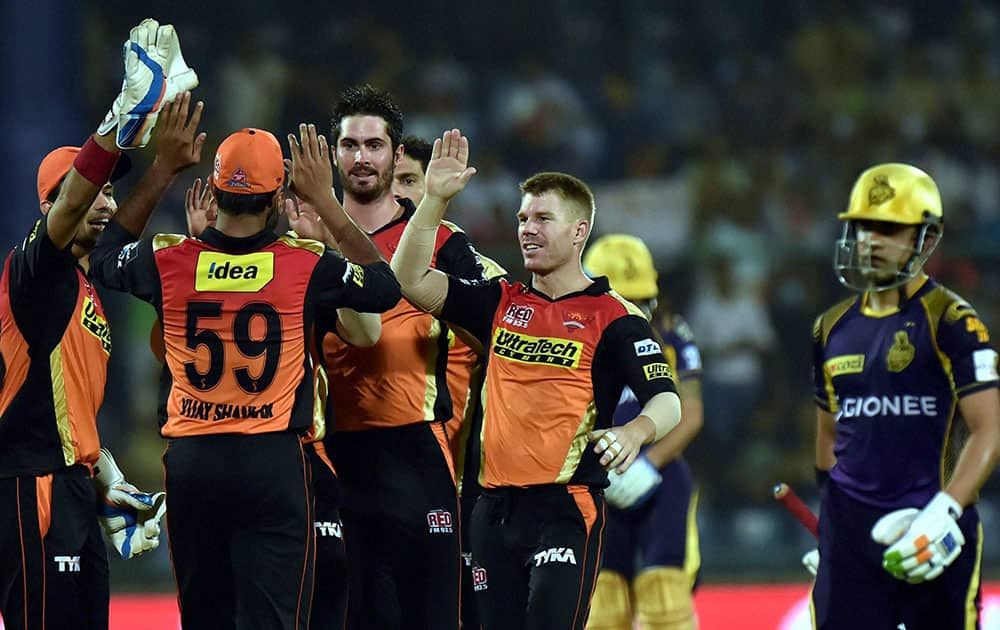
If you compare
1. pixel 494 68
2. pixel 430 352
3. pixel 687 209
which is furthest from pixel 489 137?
pixel 430 352

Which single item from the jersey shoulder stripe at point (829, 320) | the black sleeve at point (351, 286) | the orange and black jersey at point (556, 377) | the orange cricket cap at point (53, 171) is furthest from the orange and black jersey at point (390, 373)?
the jersey shoulder stripe at point (829, 320)

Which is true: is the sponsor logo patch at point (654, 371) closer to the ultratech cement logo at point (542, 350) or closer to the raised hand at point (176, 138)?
the ultratech cement logo at point (542, 350)

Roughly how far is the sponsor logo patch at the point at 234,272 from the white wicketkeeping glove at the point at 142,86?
434 millimetres

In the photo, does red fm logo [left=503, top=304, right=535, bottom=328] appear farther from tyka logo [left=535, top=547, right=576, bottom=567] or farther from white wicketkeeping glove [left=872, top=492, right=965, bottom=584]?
white wicketkeeping glove [left=872, top=492, right=965, bottom=584]

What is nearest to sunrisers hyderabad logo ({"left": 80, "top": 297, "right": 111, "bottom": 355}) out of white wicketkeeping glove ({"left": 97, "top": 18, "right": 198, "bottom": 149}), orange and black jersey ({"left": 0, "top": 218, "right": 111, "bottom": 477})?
orange and black jersey ({"left": 0, "top": 218, "right": 111, "bottom": 477})

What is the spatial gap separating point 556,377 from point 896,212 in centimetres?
131

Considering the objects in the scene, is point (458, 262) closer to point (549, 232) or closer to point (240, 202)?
point (549, 232)

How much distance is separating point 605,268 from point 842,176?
→ 248 inches

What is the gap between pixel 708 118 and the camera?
44.4 ft

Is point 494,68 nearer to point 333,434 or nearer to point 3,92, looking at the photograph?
point 3,92

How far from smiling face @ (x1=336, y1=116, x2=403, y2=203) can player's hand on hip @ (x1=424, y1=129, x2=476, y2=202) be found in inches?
16.3

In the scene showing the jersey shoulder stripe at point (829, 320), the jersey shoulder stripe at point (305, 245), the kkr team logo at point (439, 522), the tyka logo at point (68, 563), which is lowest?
the tyka logo at point (68, 563)

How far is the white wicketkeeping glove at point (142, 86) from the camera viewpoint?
187 inches

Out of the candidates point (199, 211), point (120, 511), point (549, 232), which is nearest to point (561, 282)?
point (549, 232)
